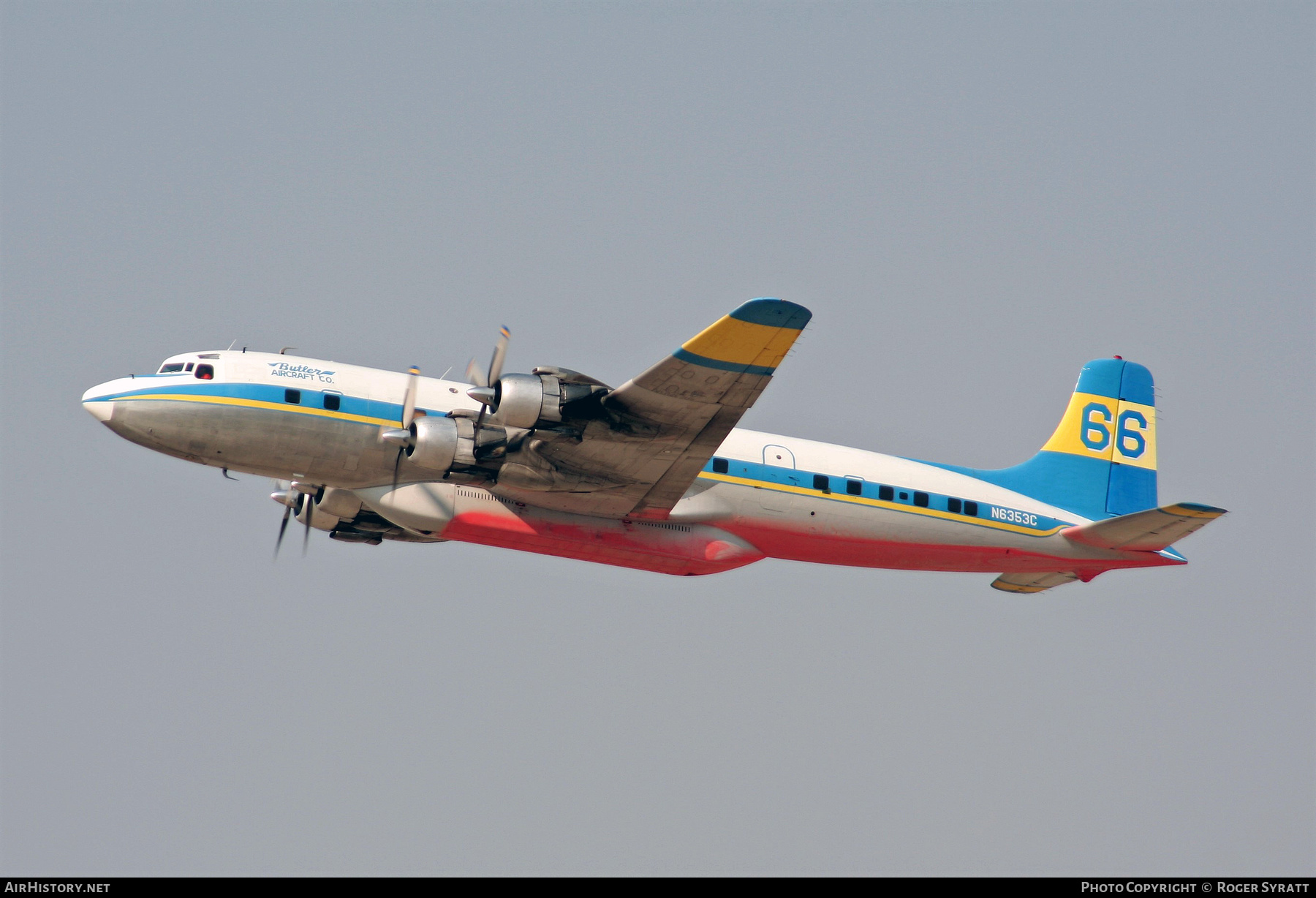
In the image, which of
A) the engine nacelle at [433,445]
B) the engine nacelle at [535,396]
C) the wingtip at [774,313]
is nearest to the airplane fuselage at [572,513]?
the engine nacelle at [433,445]

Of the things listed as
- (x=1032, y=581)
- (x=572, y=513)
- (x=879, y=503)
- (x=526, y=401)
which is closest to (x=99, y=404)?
(x=526, y=401)

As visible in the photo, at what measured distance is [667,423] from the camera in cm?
2627

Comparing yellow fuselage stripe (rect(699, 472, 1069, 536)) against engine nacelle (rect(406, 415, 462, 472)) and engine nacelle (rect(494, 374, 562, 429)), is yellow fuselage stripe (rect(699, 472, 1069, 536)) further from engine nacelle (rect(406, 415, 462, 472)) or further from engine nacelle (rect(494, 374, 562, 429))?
engine nacelle (rect(406, 415, 462, 472))

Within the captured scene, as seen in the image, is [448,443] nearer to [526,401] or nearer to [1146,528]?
[526,401]

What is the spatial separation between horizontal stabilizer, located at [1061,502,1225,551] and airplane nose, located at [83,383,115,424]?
20.9m

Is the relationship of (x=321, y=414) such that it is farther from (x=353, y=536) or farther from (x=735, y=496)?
(x=735, y=496)

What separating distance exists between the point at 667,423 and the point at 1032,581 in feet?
41.8

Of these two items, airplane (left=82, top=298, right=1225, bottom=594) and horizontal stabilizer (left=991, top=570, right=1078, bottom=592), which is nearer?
airplane (left=82, top=298, right=1225, bottom=594)

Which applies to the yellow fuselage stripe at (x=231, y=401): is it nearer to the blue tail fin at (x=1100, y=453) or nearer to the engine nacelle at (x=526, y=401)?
the engine nacelle at (x=526, y=401)

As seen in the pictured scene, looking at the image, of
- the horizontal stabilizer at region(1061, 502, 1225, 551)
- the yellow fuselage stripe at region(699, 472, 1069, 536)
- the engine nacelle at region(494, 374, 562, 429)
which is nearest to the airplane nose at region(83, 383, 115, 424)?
the engine nacelle at region(494, 374, 562, 429)

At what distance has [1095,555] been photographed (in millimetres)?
32219

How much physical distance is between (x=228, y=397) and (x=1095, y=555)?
19.6m

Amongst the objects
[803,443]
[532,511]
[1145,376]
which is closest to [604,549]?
[532,511]

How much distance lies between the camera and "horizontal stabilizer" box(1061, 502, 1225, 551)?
2936cm
